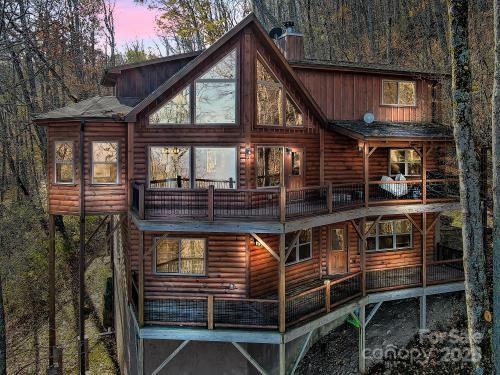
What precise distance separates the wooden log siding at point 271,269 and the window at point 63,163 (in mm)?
6854

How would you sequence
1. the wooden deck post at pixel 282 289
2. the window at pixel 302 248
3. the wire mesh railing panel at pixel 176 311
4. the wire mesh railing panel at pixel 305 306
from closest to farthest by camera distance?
the wooden deck post at pixel 282 289, the wire mesh railing panel at pixel 176 311, the wire mesh railing panel at pixel 305 306, the window at pixel 302 248

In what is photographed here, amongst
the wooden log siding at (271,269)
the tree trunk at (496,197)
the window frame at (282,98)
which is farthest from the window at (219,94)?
the tree trunk at (496,197)

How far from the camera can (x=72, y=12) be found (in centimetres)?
2683

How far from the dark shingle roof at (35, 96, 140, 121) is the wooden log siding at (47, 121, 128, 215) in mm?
343

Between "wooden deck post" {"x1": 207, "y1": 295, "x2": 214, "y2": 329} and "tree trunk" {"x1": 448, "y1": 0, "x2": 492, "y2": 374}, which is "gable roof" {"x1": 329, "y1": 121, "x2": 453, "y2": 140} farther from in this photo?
"wooden deck post" {"x1": 207, "y1": 295, "x2": 214, "y2": 329}

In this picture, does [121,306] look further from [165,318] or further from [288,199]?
[288,199]

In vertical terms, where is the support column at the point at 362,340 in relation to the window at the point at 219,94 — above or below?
below

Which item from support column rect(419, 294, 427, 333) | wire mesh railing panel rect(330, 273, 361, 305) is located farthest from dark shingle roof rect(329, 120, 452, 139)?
support column rect(419, 294, 427, 333)

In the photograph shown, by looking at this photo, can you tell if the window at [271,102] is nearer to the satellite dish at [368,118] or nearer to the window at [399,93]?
the satellite dish at [368,118]

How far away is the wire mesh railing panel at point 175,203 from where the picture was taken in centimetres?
1243

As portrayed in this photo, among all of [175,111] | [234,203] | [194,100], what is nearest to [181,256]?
[234,203]

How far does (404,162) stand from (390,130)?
2.80 meters

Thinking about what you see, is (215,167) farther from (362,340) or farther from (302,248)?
(362,340)

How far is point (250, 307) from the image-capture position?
12805 millimetres
